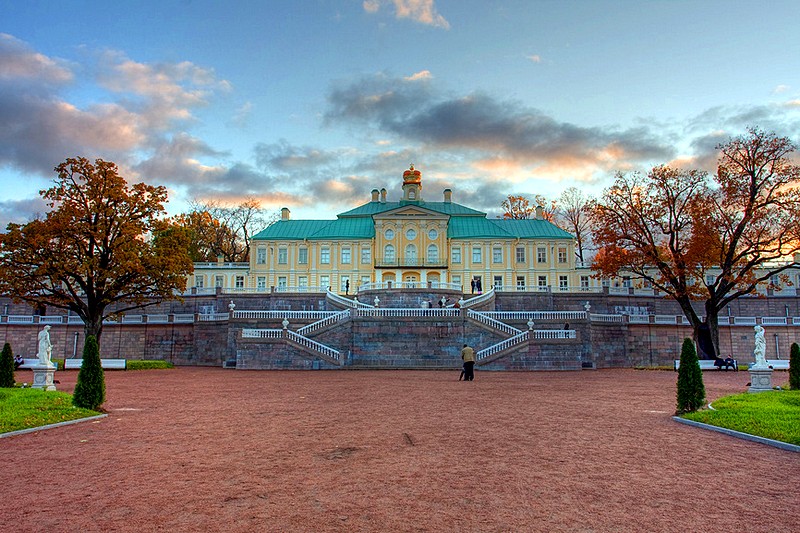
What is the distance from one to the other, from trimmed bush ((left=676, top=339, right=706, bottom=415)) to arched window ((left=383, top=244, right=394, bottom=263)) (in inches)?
1900

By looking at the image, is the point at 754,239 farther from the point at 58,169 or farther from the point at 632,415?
the point at 58,169

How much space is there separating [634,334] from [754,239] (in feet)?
33.7

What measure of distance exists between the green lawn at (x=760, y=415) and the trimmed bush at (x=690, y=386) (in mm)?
310

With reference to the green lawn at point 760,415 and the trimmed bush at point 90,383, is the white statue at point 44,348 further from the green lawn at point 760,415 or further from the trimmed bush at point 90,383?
the green lawn at point 760,415

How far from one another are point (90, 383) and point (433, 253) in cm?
4906

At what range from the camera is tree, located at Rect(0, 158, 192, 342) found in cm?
3381

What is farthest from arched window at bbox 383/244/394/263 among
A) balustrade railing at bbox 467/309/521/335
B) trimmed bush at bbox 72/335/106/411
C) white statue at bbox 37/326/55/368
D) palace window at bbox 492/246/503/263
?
trimmed bush at bbox 72/335/106/411

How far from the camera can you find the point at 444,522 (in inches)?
270

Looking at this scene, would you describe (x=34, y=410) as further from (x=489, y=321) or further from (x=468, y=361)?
(x=489, y=321)

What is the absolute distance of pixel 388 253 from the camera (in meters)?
62.9

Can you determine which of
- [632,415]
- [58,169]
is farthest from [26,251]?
[632,415]

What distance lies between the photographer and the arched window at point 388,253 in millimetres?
62781

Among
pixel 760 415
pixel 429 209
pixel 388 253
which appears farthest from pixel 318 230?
pixel 760 415

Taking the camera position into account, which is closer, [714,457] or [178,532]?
[178,532]
